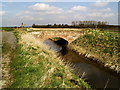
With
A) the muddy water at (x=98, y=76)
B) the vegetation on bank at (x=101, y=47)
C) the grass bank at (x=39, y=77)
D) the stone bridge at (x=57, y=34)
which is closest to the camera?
the grass bank at (x=39, y=77)

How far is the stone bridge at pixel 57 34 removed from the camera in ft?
94.3

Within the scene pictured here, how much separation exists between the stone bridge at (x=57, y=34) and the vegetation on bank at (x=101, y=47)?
112 cm

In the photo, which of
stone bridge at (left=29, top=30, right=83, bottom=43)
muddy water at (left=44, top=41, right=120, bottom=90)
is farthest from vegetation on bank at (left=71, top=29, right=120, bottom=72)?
muddy water at (left=44, top=41, right=120, bottom=90)

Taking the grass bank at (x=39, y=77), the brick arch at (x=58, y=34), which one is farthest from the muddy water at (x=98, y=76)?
the brick arch at (x=58, y=34)

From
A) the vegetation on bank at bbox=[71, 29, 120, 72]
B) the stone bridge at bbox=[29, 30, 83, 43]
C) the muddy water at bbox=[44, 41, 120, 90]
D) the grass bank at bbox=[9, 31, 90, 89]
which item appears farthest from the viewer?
the stone bridge at bbox=[29, 30, 83, 43]

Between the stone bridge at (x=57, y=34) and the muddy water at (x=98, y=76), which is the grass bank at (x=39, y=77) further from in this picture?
the stone bridge at (x=57, y=34)

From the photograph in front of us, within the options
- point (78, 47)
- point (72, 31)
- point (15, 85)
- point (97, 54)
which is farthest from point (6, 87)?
point (72, 31)

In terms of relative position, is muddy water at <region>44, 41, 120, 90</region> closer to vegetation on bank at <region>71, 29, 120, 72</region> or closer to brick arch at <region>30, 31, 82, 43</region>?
vegetation on bank at <region>71, 29, 120, 72</region>

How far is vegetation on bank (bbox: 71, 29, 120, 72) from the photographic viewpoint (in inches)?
732

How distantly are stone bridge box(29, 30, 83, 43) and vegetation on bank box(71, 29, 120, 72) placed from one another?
1124 millimetres

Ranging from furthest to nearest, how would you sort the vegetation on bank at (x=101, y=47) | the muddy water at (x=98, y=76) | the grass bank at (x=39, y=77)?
the vegetation on bank at (x=101, y=47) → the muddy water at (x=98, y=76) → the grass bank at (x=39, y=77)

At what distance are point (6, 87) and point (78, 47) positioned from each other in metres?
21.0

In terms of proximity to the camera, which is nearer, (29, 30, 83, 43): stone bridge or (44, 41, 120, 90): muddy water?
(44, 41, 120, 90): muddy water

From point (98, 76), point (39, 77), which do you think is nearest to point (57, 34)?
point (98, 76)
